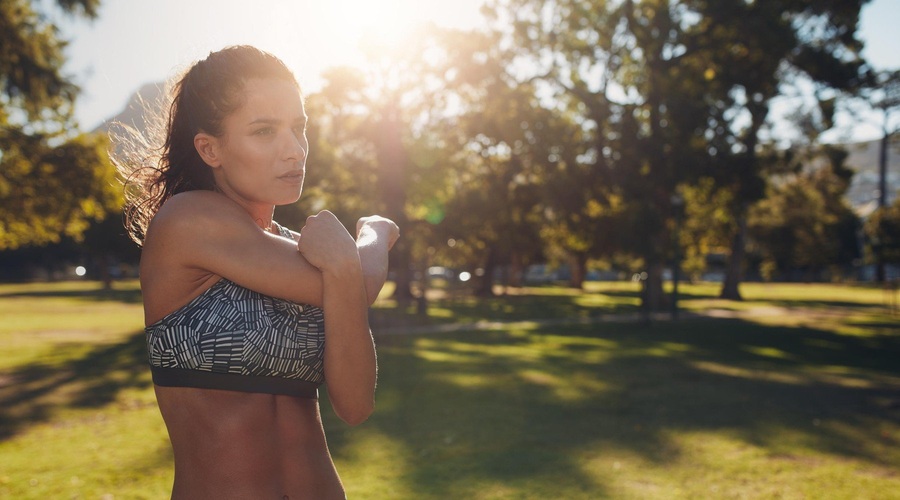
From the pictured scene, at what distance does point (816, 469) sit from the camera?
7551 mm

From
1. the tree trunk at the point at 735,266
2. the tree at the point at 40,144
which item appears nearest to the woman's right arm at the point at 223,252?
the tree at the point at 40,144

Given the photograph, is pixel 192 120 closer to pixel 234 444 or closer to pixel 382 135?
pixel 234 444

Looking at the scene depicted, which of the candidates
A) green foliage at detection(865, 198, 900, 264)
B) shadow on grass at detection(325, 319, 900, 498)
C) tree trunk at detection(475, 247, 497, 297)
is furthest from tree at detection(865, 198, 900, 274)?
tree trunk at detection(475, 247, 497, 297)

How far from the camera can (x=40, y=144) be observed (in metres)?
21.6

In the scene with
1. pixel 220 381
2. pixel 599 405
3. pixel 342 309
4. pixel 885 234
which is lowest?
pixel 599 405

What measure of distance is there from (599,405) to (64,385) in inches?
362

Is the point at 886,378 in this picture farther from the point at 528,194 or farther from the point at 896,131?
the point at 528,194

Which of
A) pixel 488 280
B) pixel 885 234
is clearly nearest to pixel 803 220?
pixel 885 234

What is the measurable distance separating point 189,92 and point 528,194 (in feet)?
113

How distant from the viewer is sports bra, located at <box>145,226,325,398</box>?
175 cm

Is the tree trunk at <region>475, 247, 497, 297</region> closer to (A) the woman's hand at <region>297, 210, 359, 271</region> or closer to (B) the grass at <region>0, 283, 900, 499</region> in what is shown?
(B) the grass at <region>0, 283, 900, 499</region>

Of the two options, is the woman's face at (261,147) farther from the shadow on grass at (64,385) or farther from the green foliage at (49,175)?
the green foliage at (49,175)

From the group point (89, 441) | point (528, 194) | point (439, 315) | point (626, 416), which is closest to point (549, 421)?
point (626, 416)

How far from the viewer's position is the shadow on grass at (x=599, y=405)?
775cm
